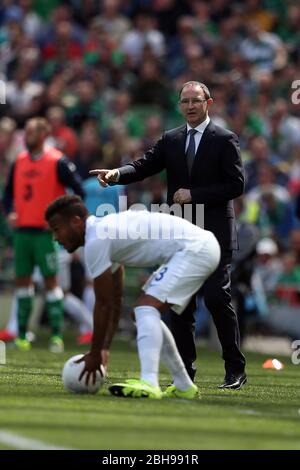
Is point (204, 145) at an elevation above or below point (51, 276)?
below

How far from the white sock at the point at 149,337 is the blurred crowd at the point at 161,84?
834 centimetres

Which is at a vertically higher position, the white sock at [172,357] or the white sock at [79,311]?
the white sock at [79,311]

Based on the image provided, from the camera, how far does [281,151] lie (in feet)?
64.6

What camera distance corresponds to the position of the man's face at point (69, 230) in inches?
337

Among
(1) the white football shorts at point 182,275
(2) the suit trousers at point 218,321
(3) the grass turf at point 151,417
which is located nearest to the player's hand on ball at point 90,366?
(3) the grass turf at point 151,417

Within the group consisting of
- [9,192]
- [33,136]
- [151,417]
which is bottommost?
[151,417]

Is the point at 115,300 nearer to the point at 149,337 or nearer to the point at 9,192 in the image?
the point at 149,337

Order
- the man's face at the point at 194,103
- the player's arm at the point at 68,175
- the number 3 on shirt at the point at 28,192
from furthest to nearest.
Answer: the number 3 on shirt at the point at 28,192 < the player's arm at the point at 68,175 < the man's face at the point at 194,103

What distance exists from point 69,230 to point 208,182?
1822 millimetres

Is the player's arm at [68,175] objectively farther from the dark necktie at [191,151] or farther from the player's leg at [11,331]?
the dark necktie at [191,151]

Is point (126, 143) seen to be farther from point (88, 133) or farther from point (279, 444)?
point (279, 444)

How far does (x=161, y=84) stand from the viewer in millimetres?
21031

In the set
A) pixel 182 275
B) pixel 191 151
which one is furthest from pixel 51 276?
pixel 182 275
